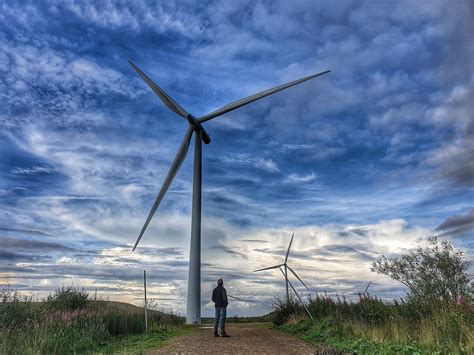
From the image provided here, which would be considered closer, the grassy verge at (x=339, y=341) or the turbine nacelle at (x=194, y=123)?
the grassy verge at (x=339, y=341)

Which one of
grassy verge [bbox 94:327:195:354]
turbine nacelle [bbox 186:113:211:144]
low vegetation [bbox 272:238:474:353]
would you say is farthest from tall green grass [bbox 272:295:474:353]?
turbine nacelle [bbox 186:113:211:144]

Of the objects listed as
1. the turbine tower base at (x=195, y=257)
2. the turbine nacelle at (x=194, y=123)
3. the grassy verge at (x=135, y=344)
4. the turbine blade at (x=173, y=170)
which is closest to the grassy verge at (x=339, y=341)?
the grassy verge at (x=135, y=344)

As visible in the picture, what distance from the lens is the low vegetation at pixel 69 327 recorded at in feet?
53.0

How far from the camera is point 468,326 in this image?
1452 cm

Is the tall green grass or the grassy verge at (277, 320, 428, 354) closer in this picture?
the grassy verge at (277, 320, 428, 354)

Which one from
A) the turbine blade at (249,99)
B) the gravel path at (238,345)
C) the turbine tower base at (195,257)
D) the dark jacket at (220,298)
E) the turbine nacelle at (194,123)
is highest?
the turbine blade at (249,99)

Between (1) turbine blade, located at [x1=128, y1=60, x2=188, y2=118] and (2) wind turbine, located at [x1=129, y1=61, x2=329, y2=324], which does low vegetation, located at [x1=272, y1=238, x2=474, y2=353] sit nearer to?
(2) wind turbine, located at [x1=129, y1=61, x2=329, y2=324]

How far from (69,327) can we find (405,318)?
1513cm

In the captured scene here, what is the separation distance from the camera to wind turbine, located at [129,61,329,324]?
32.9 meters

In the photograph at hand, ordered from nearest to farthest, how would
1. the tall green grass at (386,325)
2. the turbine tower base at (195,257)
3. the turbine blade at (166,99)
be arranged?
the tall green grass at (386,325) < the turbine tower base at (195,257) < the turbine blade at (166,99)

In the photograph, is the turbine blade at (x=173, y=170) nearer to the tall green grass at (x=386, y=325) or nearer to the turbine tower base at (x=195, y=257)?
the turbine tower base at (x=195, y=257)

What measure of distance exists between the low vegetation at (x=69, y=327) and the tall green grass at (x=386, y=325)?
7.85 m

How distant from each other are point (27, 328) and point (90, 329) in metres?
2.67

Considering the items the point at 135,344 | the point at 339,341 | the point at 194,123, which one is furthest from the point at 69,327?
the point at 194,123
